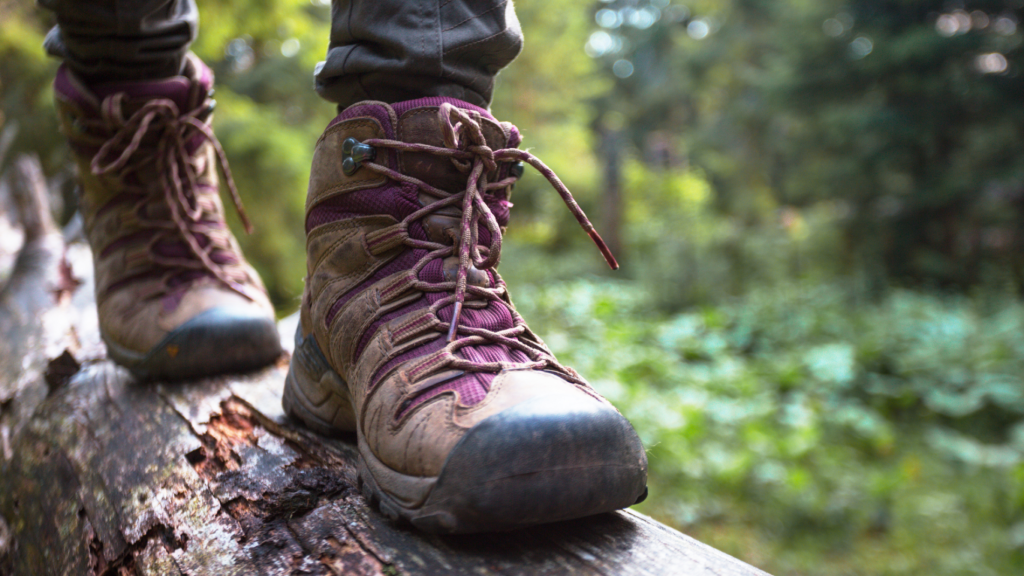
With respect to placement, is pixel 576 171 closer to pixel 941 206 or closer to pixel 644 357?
pixel 941 206

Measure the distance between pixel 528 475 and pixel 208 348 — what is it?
38.6 inches

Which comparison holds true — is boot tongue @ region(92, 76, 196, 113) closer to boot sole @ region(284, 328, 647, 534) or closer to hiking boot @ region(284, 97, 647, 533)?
hiking boot @ region(284, 97, 647, 533)

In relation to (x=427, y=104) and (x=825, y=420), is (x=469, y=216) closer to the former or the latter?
(x=427, y=104)

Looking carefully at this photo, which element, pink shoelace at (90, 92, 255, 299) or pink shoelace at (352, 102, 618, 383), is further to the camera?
pink shoelace at (90, 92, 255, 299)

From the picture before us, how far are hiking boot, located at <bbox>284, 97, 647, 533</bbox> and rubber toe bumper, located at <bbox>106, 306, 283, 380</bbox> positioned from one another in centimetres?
31

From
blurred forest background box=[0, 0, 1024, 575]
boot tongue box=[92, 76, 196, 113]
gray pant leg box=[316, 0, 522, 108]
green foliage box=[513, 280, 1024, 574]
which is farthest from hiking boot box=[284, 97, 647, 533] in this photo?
green foliage box=[513, 280, 1024, 574]

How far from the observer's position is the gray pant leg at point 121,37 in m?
Result: 1.37

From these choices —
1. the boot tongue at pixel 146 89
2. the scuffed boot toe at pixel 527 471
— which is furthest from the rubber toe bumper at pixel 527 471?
the boot tongue at pixel 146 89

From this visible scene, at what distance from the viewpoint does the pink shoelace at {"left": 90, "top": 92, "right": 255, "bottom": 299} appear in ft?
4.68

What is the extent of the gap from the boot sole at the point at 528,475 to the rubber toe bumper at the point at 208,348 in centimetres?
79

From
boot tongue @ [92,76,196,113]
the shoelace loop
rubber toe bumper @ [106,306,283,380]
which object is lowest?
rubber toe bumper @ [106,306,283,380]

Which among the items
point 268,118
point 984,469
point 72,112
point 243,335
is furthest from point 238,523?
point 984,469

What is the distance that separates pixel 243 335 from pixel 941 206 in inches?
320

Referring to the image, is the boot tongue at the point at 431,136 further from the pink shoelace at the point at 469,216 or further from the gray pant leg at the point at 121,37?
the gray pant leg at the point at 121,37
